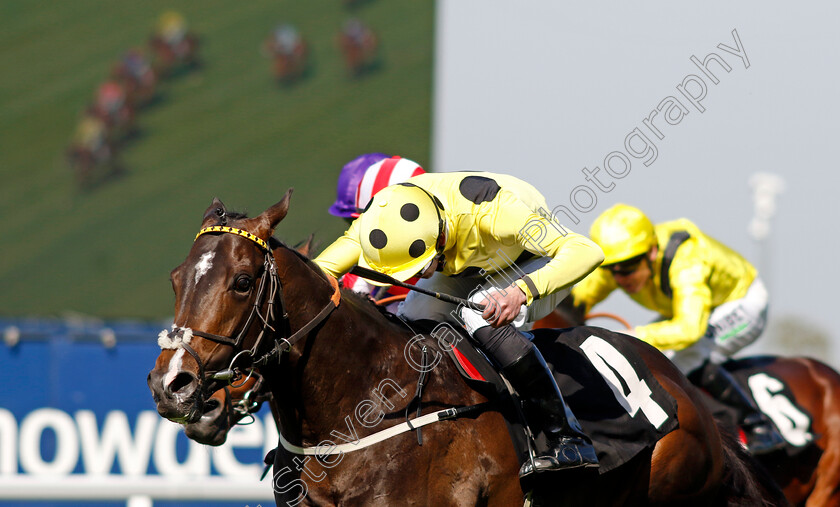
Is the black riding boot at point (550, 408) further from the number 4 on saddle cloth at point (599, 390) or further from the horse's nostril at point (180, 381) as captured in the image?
the horse's nostril at point (180, 381)

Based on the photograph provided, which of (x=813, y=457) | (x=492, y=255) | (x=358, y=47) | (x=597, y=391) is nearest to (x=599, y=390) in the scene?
(x=597, y=391)

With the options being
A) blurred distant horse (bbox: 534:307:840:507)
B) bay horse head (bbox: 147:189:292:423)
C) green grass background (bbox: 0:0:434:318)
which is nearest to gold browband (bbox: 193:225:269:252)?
bay horse head (bbox: 147:189:292:423)

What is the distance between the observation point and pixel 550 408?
355cm

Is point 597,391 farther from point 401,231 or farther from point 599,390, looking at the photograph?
point 401,231

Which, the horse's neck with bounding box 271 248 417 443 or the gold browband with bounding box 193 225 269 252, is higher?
the gold browband with bounding box 193 225 269 252

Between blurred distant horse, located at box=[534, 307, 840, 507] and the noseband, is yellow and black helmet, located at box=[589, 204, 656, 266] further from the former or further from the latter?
the noseband

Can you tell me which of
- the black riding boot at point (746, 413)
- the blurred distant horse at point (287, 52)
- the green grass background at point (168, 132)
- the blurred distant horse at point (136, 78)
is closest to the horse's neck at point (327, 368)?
the black riding boot at point (746, 413)

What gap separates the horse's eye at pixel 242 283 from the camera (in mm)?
3027

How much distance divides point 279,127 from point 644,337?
18565 millimetres

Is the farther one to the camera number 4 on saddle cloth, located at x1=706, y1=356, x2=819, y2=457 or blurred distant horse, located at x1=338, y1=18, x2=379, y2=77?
blurred distant horse, located at x1=338, y1=18, x2=379, y2=77

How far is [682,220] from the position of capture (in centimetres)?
584

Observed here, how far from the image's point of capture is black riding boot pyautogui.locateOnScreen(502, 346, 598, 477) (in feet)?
11.5

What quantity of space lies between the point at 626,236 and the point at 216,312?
2939 mm

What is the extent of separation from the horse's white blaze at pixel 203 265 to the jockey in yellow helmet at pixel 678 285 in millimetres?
Answer: 2582
